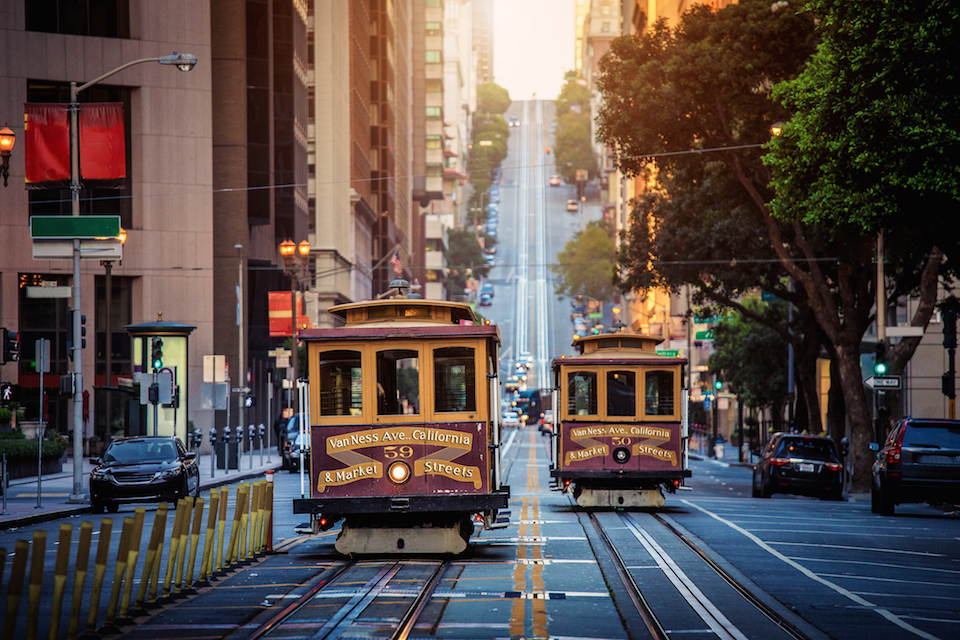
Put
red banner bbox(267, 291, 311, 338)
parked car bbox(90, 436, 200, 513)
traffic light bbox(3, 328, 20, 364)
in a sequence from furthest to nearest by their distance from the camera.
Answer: red banner bbox(267, 291, 311, 338), traffic light bbox(3, 328, 20, 364), parked car bbox(90, 436, 200, 513)

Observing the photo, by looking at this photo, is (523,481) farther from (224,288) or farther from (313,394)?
(224,288)

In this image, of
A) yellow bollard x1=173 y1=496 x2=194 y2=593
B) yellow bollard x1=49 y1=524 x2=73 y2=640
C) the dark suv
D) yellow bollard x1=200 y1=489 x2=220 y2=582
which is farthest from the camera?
the dark suv

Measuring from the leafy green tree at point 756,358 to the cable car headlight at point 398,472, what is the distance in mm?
36057

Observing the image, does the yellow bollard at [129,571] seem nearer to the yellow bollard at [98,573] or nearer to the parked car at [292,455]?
the yellow bollard at [98,573]

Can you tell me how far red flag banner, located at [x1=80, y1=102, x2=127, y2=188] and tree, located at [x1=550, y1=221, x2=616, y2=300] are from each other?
111 meters

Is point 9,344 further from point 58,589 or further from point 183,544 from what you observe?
point 58,589

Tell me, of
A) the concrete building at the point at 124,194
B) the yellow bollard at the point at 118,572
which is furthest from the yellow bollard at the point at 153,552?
the concrete building at the point at 124,194

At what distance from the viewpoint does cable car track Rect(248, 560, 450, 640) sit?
10805mm

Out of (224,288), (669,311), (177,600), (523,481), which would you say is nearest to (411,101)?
(669,311)

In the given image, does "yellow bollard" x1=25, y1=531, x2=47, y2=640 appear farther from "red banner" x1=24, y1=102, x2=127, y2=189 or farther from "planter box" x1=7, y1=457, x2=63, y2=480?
"planter box" x1=7, y1=457, x2=63, y2=480

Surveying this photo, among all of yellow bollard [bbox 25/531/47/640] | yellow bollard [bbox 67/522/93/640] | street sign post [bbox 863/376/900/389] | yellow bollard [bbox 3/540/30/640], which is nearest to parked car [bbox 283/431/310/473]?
street sign post [bbox 863/376/900/389]

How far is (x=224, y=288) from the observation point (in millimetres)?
64438

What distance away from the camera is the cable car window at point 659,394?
25.1 meters

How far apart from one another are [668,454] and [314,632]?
49.0 ft
